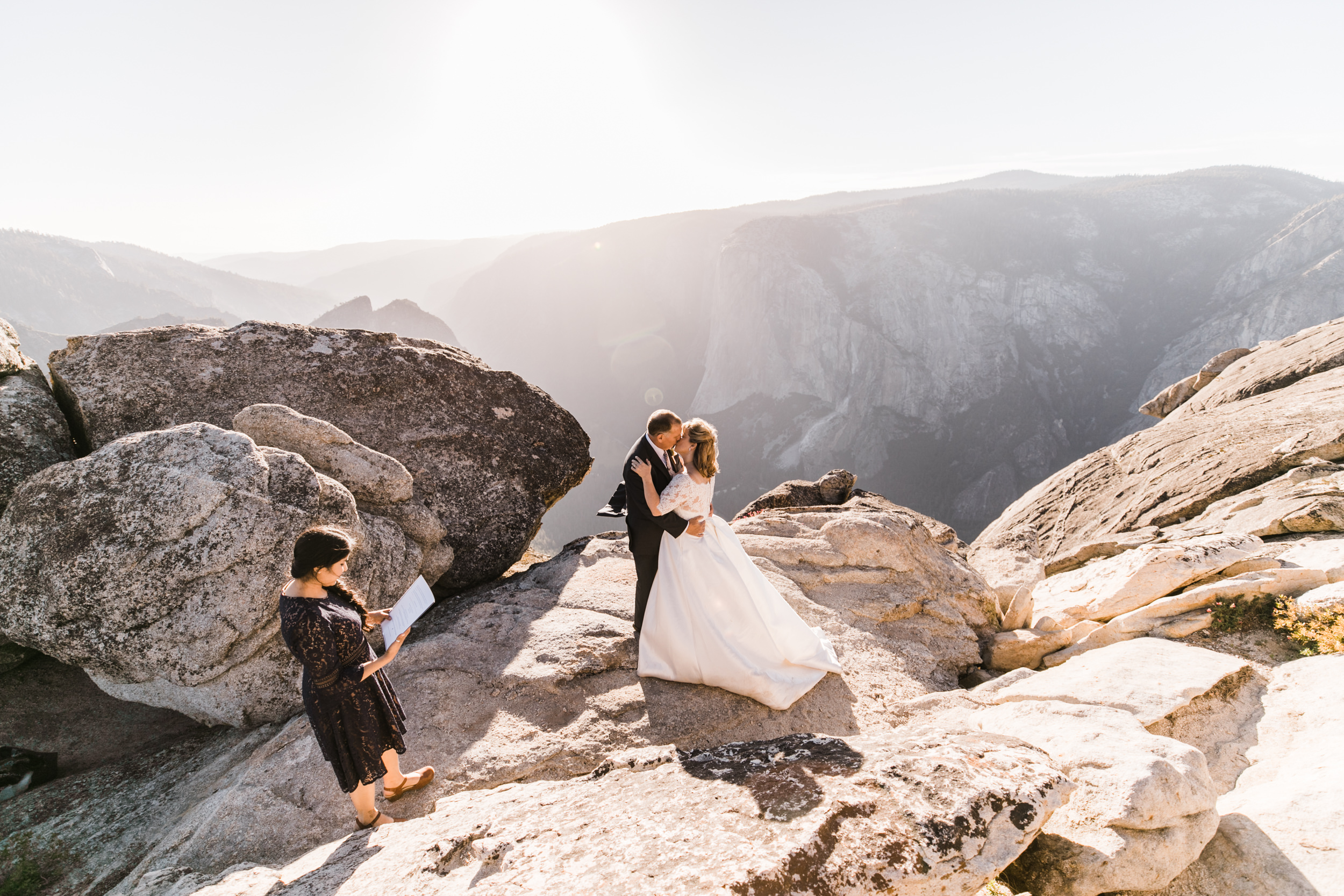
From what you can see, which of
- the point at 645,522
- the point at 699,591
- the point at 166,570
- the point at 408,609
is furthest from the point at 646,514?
the point at 166,570

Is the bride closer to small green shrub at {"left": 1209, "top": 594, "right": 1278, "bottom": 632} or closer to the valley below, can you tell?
the valley below

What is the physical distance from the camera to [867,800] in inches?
96.2

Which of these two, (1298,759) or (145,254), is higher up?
(145,254)

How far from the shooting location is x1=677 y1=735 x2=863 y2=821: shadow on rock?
8.20 feet

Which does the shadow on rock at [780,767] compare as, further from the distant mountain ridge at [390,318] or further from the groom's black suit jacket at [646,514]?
the distant mountain ridge at [390,318]

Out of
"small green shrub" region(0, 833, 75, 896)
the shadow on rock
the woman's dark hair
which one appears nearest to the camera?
the shadow on rock

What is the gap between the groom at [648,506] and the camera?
450 centimetres

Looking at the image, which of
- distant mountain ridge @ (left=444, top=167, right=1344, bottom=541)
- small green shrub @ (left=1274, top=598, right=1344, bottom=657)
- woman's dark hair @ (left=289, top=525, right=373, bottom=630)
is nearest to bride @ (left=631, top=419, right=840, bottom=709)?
woman's dark hair @ (left=289, top=525, right=373, bottom=630)

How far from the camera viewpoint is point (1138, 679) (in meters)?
4.10

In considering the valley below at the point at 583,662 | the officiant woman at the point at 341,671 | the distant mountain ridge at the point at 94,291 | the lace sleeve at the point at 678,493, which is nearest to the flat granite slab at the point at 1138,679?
the valley below at the point at 583,662

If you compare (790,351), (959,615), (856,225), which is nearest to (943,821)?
(959,615)

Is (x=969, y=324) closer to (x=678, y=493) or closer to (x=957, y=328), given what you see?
(x=957, y=328)

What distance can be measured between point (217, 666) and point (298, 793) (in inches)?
59.7

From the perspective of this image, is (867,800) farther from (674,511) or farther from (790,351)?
(790,351)
